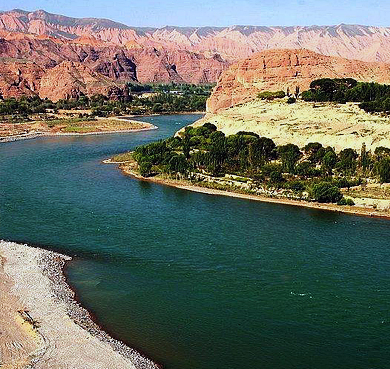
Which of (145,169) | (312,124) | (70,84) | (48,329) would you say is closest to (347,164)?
(312,124)

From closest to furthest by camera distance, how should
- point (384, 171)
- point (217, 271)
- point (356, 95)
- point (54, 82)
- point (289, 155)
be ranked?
point (217, 271) < point (384, 171) < point (289, 155) < point (356, 95) < point (54, 82)

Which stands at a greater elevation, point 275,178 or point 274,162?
point 274,162

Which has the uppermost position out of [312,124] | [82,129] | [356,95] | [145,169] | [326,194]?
[356,95]

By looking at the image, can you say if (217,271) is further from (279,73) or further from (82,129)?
(279,73)

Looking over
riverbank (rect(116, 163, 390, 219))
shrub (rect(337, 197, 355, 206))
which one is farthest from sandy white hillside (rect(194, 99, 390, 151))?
riverbank (rect(116, 163, 390, 219))

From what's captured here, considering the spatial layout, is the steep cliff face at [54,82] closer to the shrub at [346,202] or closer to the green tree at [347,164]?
the green tree at [347,164]

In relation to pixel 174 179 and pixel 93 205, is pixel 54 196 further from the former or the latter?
pixel 174 179
